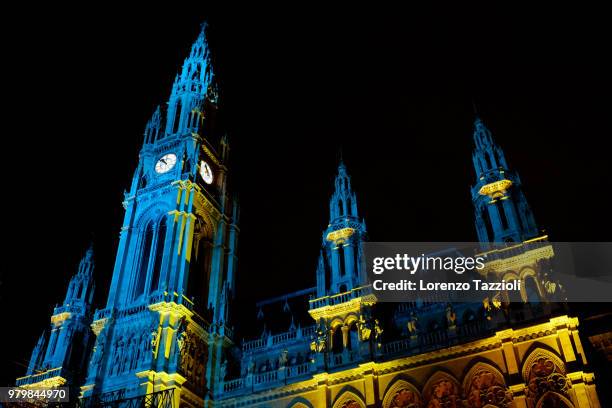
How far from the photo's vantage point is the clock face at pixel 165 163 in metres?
47.7

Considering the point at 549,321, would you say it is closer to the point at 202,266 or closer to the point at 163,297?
the point at 163,297

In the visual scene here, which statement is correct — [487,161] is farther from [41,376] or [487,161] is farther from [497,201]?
[41,376]

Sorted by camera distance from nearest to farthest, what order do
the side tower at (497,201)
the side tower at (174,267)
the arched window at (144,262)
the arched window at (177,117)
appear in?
the side tower at (497,201), the side tower at (174,267), the arched window at (144,262), the arched window at (177,117)

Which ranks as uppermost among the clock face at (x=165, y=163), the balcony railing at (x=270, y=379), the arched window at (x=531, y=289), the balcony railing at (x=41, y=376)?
the clock face at (x=165, y=163)

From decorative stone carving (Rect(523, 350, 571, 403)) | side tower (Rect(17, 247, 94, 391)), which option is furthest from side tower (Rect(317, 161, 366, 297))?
side tower (Rect(17, 247, 94, 391))

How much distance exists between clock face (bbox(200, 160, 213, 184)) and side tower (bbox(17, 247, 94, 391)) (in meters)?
13.7

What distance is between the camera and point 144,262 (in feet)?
144

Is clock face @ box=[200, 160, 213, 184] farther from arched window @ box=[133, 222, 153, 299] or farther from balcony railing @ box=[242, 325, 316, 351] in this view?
balcony railing @ box=[242, 325, 316, 351]

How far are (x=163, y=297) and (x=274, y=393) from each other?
9620mm

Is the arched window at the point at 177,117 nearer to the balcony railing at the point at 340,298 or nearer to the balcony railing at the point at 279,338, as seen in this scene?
the balcony railing at the point at 279,338

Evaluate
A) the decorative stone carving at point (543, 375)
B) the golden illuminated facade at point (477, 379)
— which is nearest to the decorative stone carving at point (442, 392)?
the golden illuminated facade at point (477, 379)

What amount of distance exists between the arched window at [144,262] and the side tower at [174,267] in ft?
0.25

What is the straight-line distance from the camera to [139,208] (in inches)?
1818

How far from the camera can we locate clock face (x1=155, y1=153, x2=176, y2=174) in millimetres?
47688
